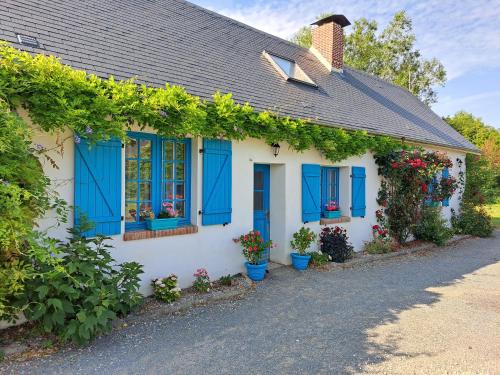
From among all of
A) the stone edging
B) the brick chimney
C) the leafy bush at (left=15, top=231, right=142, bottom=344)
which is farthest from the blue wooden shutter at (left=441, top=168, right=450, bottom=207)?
the leafy bush at (left=15, top=231, right=142, bottom=344)

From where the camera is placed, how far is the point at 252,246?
6277 mm

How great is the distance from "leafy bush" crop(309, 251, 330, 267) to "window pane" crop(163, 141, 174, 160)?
3.68 metres

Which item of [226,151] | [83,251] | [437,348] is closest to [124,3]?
[226,151]

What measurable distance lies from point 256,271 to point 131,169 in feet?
9.14

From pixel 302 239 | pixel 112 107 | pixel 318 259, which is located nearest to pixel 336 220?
pixel 318 259

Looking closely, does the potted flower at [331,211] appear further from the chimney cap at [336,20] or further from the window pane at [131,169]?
the chimney cap at [336,20]

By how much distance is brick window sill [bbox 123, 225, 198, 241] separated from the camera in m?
5.07

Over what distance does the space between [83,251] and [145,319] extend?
1234 millimetres

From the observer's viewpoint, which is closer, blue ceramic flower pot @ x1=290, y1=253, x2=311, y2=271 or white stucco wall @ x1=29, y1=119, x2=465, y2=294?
white stucco wall @ x1=29, y1=119, x2=465, y2=294

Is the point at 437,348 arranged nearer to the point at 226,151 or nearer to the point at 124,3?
the point at 226,151

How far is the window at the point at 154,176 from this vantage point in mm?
5379

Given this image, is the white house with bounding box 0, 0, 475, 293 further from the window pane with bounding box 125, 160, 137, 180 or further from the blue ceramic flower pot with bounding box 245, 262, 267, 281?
the blue ceramic flower pot with bounding box 245, 262, 267, 281

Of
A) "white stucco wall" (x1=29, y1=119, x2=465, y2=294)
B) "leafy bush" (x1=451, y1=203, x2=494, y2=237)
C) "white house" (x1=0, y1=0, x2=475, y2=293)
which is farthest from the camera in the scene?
"leafy bush" (x1=451, y1=203, x2=494, y2=237)

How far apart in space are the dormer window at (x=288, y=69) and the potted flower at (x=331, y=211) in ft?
10.9
